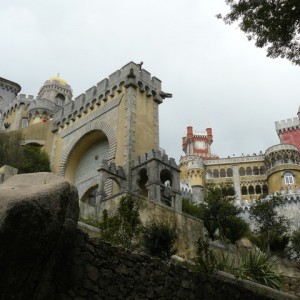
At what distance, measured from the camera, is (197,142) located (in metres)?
87.1

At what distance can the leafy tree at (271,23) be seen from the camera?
30.5 feet

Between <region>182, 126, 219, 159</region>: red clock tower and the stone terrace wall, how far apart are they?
76.4 meters

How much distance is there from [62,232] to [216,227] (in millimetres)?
22634

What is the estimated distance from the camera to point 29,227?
5168mm

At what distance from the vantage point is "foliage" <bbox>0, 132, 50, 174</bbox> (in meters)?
26.1

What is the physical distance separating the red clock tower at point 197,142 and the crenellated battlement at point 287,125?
19443mm

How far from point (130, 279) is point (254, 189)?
5872cm

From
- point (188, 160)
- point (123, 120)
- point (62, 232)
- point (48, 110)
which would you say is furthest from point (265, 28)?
point (188, 160)

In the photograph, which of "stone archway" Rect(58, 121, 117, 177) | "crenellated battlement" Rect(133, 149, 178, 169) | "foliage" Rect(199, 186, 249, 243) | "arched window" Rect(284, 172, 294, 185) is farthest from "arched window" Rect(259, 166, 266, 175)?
"crenellated battlement" Rect(133, 149, 178, 169)

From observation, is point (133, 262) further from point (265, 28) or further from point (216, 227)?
point (216, 227)

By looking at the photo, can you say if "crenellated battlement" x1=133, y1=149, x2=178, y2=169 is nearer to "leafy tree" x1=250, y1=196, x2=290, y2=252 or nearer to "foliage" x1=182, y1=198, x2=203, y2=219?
"foliage" x1=182, y1=198, x2=203, y2=219

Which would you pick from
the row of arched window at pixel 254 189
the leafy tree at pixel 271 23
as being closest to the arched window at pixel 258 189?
the row of arched window at pixel 254 189

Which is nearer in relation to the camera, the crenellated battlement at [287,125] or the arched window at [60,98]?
the arched window at [60,98]

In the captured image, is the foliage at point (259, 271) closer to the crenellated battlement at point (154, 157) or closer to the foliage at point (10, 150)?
the crenellated battlement at point (154, 157)
